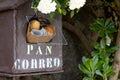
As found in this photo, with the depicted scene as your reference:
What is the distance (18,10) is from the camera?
5.52 ft

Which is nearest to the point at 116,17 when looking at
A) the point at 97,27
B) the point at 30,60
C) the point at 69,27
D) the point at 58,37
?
the point at 69,27

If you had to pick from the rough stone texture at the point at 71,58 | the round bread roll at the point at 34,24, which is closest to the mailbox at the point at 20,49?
the round bread roll at the point at 34,24

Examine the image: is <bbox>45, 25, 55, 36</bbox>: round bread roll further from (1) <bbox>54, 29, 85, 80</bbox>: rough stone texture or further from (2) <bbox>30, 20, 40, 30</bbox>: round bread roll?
(1) <bbox>54, 29, 85, 80</bbox>: rough stone texture

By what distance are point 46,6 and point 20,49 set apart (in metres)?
0.27

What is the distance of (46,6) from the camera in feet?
5.42

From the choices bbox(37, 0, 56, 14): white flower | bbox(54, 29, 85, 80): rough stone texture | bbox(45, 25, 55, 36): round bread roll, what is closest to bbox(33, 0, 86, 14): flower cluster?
bbox(37, 0, 56, 14): white flower

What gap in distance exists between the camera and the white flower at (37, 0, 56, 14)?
165cm

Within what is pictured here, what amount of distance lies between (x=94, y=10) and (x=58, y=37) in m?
1.32

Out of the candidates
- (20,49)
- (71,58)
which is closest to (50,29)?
(20,49)

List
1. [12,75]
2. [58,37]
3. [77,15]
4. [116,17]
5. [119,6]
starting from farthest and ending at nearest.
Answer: [77,15]
[116,17]
[119,6]
[58,37]
[12,75]

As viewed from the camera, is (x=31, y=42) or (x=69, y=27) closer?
(x=31, y=42)

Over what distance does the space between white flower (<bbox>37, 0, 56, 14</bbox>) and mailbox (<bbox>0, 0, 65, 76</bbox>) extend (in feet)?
0.30

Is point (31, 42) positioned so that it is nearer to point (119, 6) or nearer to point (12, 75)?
point (12, 75)

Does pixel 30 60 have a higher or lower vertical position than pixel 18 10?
lower
